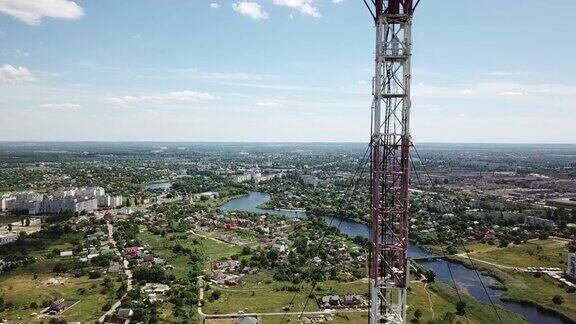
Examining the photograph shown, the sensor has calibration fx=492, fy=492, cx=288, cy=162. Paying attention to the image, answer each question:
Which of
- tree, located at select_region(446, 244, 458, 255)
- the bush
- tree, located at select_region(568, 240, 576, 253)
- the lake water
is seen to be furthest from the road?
tree, located at select_region(568, 240, 576, 253)

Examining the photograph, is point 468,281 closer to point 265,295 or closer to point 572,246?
point 572,246

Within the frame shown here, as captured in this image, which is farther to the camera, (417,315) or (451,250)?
(451,250)

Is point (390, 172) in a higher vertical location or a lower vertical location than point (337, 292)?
higher

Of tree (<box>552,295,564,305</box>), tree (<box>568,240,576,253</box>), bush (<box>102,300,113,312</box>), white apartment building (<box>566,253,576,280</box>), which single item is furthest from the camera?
tree (<box>568,240,576,253</box>)

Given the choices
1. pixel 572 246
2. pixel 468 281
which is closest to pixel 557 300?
pixel 468 281

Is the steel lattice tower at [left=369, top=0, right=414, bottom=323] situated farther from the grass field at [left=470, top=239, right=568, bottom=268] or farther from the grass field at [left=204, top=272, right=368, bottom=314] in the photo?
the grass field at [left=470, top=239, right=568, bottom=268]

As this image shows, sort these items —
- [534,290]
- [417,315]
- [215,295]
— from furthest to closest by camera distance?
1. [534,290]
2. [215,295]
3. [417,315]

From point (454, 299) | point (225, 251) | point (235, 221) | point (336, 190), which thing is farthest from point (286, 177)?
point (454, 299)

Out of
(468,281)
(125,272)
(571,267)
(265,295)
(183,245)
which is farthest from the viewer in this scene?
(183,245)

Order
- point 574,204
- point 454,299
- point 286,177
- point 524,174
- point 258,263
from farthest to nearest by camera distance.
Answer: point 524,174, point 286,177, point 574,204, point 258,263, point 454,299

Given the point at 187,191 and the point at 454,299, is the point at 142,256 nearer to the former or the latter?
the point at 454,299

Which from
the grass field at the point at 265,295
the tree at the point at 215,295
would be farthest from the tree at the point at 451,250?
the tree at the point at 215,295
